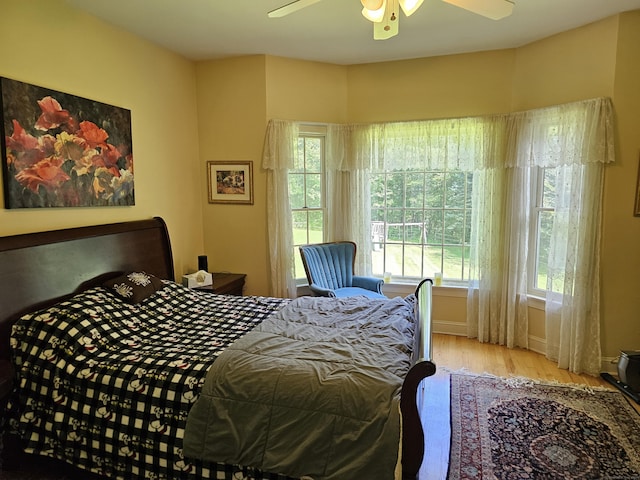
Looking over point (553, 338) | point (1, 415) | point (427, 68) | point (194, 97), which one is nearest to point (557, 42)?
point (427, 68)

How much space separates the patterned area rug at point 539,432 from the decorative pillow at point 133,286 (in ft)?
7.21

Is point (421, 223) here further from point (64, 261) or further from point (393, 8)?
point (64, 261)

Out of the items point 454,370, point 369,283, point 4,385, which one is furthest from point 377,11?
point 454,370

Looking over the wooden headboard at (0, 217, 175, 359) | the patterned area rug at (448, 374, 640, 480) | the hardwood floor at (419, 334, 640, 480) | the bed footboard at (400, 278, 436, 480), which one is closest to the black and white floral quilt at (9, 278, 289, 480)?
the wooden headboard at (0, 217, 175, 359)

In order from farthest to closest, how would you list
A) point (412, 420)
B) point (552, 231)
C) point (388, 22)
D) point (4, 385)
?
1. point (552, 231)
2. point (388, 22)
3. point (4, 385)
4. point (412, 420)

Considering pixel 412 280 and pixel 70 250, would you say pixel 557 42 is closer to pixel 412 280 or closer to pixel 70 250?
pixel 412 280

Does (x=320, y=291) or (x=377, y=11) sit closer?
(x=377, y=11)

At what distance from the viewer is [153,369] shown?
2.00 meters

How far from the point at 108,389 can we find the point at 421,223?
3.35m

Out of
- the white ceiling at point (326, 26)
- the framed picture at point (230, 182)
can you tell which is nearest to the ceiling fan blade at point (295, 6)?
the white ceiling at point (326, 26)

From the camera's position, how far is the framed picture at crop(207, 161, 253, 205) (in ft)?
13.5

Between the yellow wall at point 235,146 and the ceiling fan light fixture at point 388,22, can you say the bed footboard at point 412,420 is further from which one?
the yellow wall at point 235,146

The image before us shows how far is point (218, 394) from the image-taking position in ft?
6.15

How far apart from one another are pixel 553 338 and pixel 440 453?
6.01 feet
